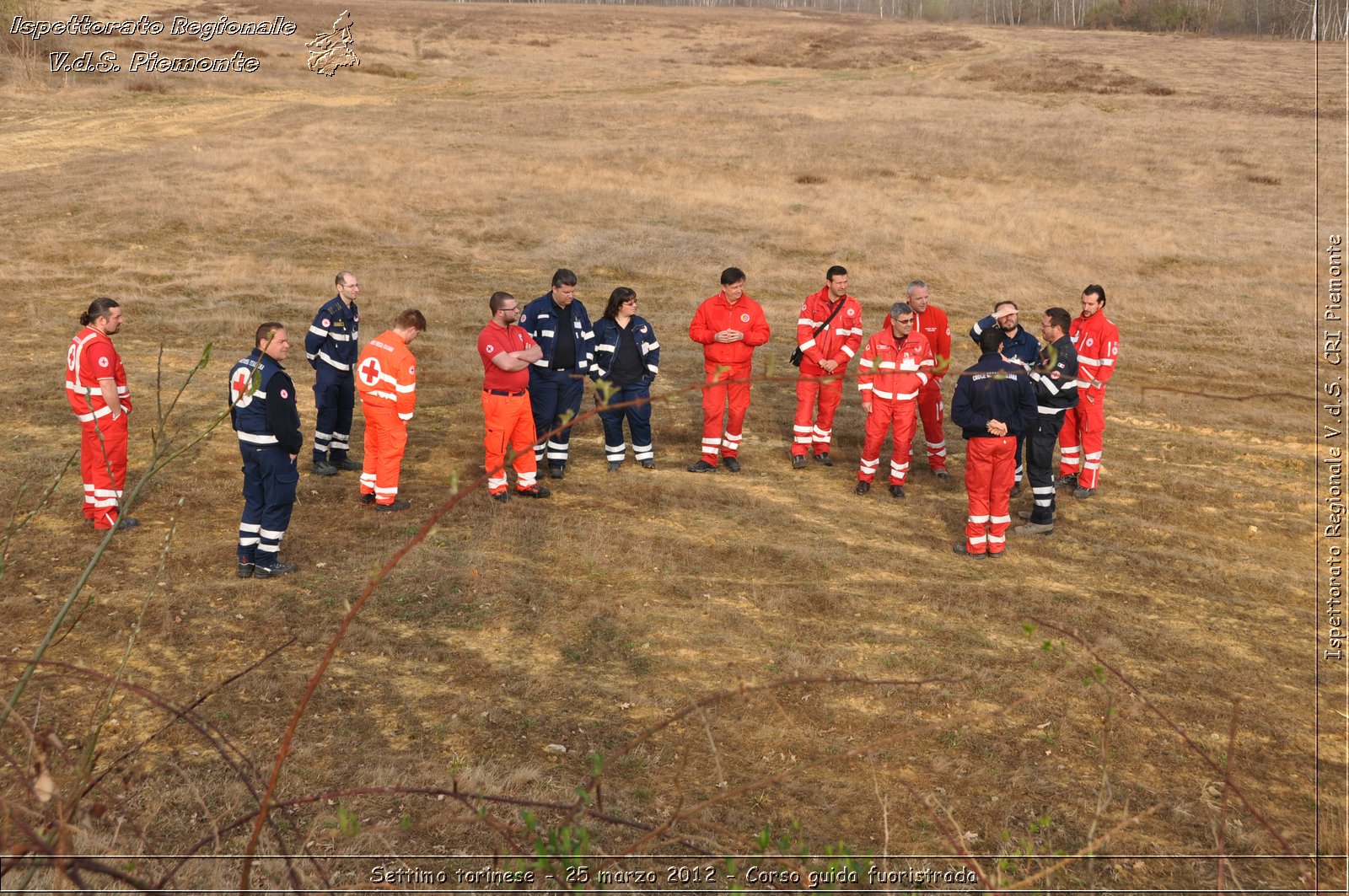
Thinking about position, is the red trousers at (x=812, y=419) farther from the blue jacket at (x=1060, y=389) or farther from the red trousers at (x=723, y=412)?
the blue jacket at (x=1060, y=389)

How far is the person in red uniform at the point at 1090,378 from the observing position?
34.2ft

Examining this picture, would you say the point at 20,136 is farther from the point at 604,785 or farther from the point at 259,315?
the point at 604,785

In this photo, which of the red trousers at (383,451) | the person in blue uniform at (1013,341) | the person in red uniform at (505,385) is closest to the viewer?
the red trousers at (383,451)

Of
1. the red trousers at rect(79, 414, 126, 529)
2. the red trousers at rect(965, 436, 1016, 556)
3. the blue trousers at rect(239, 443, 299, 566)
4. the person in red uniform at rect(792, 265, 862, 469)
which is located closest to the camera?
the blue trousers at rect(239, 443, 299, 566)

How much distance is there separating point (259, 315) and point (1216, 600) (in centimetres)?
1411

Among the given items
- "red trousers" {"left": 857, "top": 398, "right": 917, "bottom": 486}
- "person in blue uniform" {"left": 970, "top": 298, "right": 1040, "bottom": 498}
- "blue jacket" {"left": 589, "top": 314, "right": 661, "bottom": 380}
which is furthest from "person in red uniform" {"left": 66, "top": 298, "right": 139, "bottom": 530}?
"person in blue uniform" {"left": 970, "top": 298, "right": 1040, "bottom": 498}

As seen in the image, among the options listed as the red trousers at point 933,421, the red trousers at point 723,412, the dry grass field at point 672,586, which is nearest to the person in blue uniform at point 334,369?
the dry grass field at point 672,586

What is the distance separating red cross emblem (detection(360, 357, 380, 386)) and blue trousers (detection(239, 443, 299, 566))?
4.45ft

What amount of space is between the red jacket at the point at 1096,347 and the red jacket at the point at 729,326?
11.3 ft

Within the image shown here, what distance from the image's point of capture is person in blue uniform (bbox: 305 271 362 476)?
10.0 metres

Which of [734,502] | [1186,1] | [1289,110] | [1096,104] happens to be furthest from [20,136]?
[1186,1]

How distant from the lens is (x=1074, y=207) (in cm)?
2578

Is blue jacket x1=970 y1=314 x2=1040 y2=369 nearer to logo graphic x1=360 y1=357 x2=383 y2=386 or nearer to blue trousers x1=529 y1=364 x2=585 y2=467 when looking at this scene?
blue trousers x1=529 y1=364 x2=585 y2=467

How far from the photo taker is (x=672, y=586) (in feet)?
27.6
